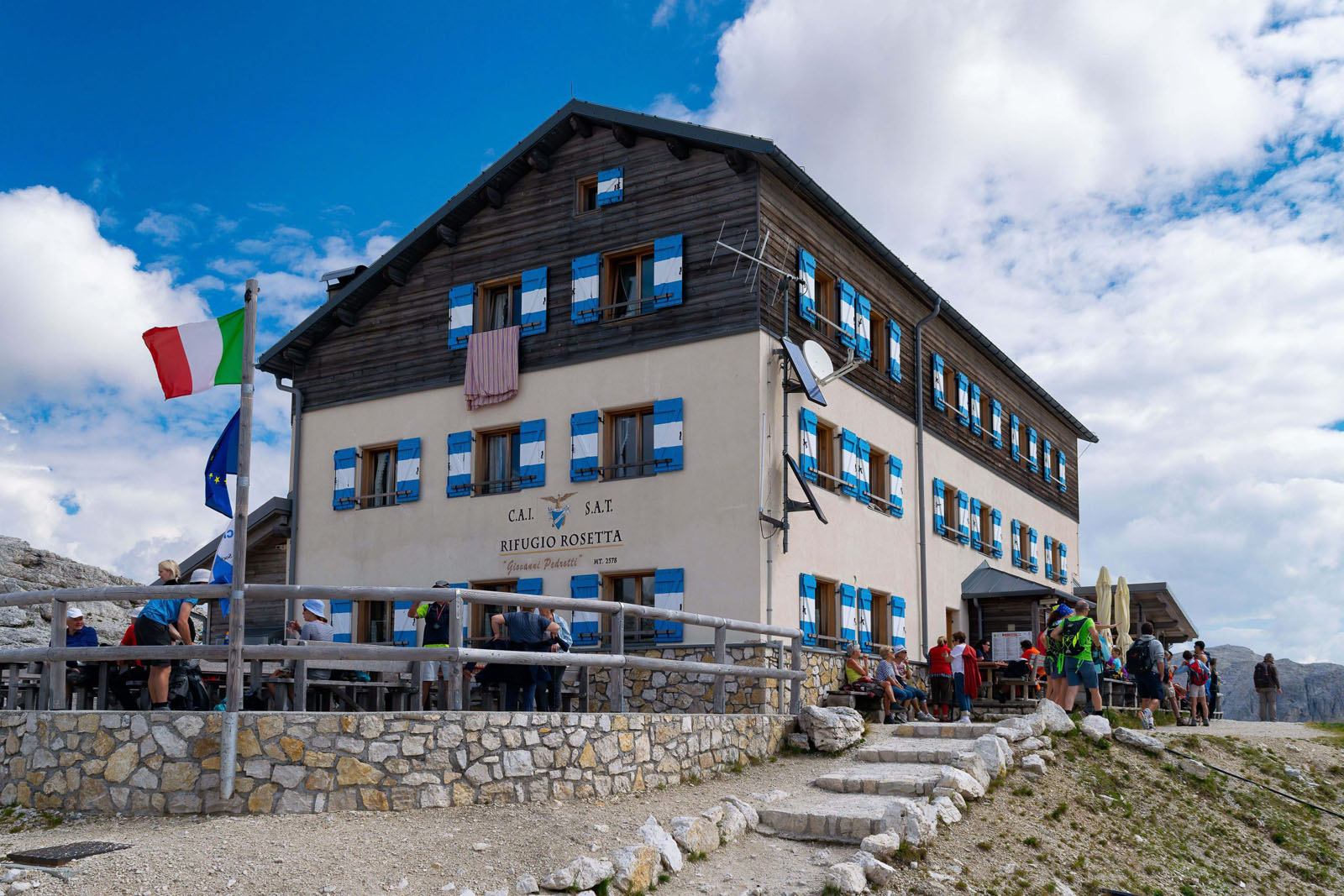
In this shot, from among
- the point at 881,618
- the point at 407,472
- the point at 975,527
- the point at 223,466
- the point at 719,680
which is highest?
the point at 407,472

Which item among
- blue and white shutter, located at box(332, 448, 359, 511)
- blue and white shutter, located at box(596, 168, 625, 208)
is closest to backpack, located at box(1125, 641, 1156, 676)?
blue and white shutter, located at box(596, 168, 625, 208)

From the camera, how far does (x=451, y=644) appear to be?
10578mm

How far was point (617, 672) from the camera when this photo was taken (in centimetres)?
1225

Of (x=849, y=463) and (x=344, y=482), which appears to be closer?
(x=849, y=463)

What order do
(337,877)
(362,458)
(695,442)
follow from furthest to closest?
(362,458) → (695,442) → (337,877)

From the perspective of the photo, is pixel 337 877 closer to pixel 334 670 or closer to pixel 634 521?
pixel 334 670

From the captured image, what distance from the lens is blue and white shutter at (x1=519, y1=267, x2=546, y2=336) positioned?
811 inches

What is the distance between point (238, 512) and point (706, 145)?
1106cm

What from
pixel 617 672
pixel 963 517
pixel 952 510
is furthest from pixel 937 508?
pixel 617 672

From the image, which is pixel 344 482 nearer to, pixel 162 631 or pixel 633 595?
pixel 633 595

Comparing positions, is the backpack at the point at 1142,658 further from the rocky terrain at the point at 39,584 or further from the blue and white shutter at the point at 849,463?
the rocky terrain at the point at 39,584

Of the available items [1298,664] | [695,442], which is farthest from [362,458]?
[1298,664]

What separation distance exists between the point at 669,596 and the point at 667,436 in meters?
2.47

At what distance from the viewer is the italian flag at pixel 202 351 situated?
10.8 m
